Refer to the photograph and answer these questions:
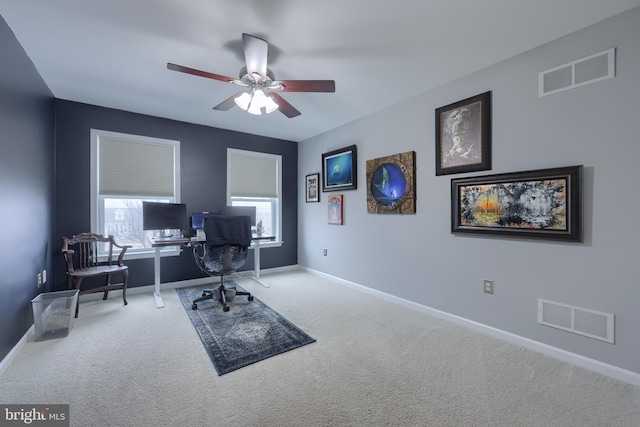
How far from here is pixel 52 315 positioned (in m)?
2.53

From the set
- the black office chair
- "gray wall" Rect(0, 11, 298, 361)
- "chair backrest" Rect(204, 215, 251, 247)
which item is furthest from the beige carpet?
"chair backrest" Rect(204, 215, 251, 247)

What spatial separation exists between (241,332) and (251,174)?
9.52 feet

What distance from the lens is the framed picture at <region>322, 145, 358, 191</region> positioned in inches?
157

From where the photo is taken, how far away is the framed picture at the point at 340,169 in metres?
3.98

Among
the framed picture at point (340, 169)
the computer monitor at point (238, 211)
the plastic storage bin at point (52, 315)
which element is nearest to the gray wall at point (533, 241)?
the framed picture at point (340, 169)

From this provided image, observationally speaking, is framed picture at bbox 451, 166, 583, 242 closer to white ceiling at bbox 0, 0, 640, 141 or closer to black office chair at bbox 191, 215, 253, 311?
white ceiling at bbox 0, 0, 640, 141

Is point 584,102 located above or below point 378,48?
below

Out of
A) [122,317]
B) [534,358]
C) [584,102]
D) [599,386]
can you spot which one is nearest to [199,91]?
[122,317]

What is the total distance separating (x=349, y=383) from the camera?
5.97 feet

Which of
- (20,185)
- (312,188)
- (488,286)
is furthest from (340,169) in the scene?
(20,185)

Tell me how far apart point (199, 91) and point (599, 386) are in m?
4.36

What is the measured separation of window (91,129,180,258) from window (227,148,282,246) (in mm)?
863

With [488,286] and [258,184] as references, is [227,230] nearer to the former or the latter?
[258,184]

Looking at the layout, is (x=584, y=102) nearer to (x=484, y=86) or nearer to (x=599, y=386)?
(x=484, y=86)
